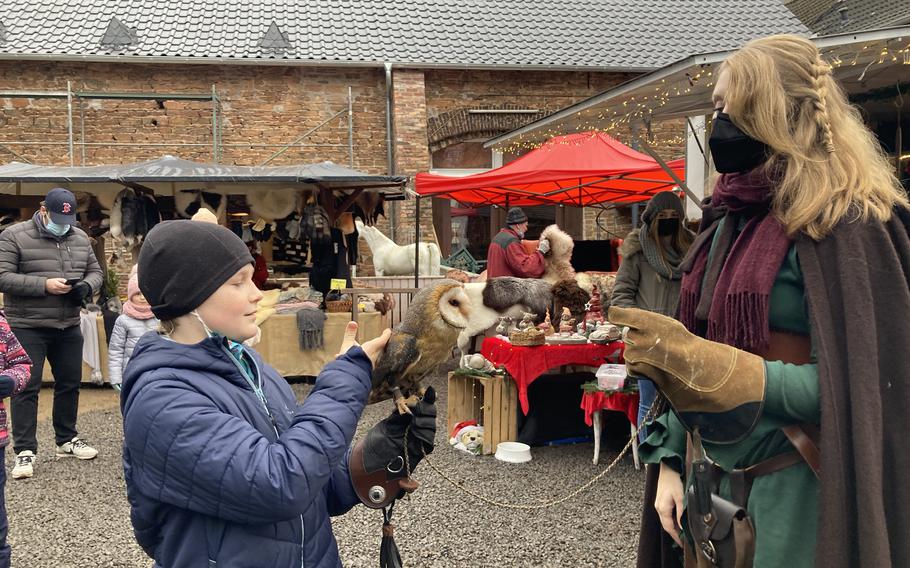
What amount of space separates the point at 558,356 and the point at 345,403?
169 inches

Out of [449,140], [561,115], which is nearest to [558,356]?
[561,115]

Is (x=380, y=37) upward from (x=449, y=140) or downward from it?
upward

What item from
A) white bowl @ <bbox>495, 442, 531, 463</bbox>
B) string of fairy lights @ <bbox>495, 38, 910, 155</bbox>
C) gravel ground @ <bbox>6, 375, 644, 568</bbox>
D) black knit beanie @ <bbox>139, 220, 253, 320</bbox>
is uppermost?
string of fairy lights @ <bbox>495, 38, 910, 155</bbox>

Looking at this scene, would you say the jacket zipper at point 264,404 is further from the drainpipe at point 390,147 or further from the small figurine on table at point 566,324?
the drainpipe at point 390,147

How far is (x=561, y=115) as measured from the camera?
6957 millimetres

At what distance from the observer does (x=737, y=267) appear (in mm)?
1587

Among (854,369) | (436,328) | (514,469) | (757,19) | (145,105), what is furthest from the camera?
(757,19)

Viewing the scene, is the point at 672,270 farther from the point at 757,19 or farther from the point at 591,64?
the point at 757,19

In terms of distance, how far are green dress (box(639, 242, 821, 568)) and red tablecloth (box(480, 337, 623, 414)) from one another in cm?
405

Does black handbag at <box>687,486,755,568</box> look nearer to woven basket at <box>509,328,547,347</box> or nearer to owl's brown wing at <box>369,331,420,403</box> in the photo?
owl's brown wing at <box>369,331,420,403</box>

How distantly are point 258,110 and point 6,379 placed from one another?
11.2m

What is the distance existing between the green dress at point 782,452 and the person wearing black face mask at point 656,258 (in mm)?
3445

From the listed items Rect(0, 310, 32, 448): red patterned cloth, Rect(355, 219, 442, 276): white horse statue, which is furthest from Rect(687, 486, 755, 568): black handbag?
Rect(355, 219, 442, 276): white horse statue

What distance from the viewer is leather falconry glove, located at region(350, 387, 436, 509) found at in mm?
1815
